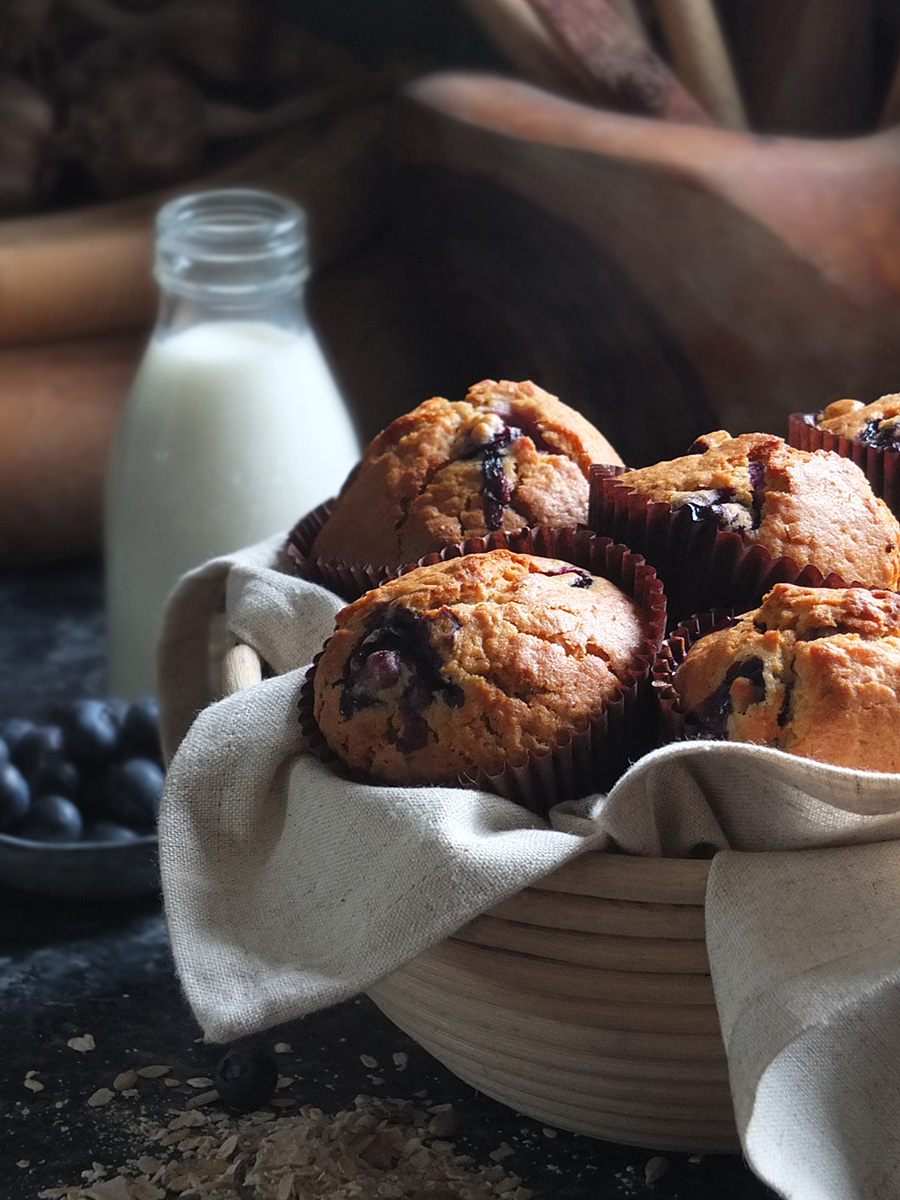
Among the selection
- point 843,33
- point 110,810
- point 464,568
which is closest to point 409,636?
point 464,568

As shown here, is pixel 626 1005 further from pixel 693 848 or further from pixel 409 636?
pixel 409 636

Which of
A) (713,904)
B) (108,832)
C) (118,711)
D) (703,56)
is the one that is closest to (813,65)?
(703,56)

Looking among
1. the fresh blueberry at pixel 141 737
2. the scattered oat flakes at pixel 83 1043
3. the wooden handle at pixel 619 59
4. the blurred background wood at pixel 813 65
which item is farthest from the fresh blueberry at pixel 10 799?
the blurred background wood at pixel 813 65

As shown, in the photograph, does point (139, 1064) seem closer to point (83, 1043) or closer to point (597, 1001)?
point (83, 1043)

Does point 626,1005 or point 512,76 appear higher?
point 512,76

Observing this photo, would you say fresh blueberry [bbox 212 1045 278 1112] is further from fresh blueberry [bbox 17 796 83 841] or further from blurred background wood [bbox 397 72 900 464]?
blurred background wood [bbox 397 72 900 464]
